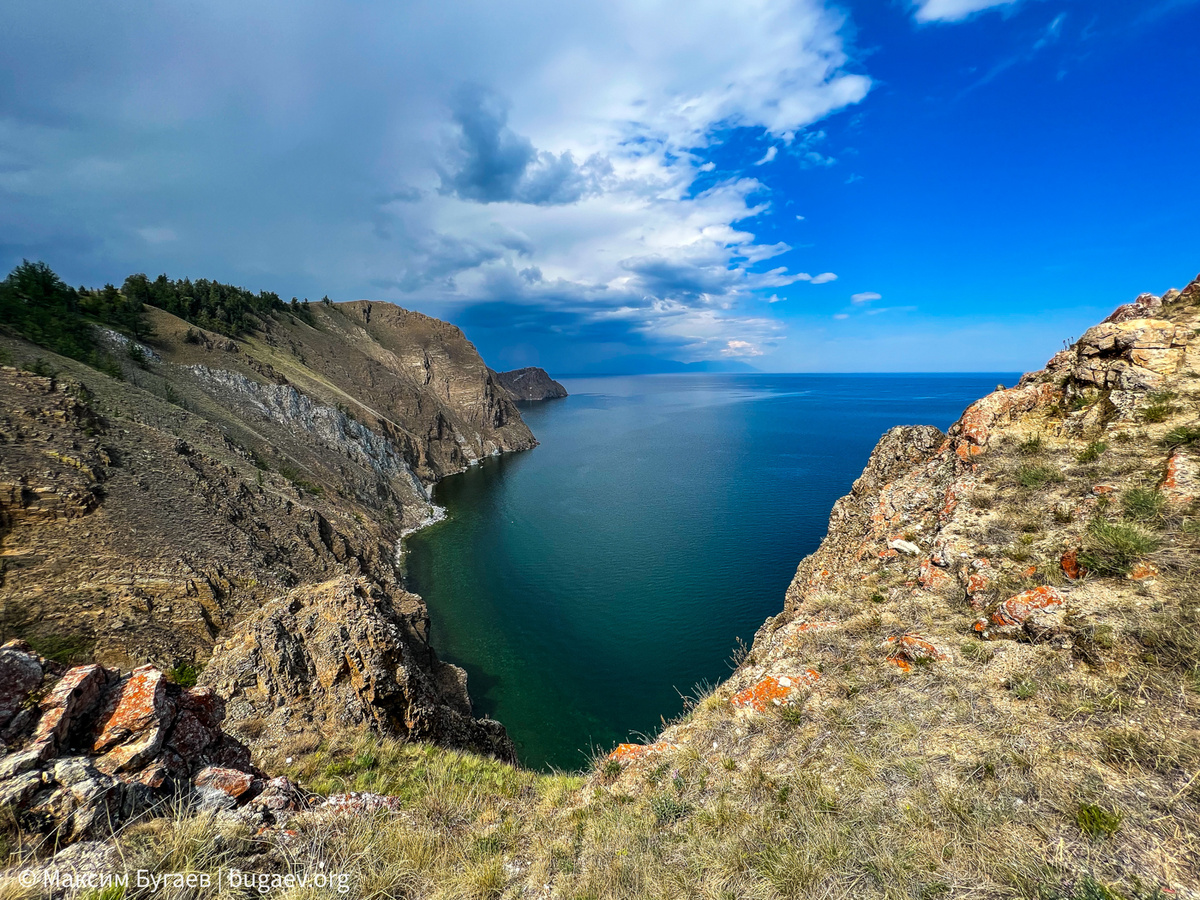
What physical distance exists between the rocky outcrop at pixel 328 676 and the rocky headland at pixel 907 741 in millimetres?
88

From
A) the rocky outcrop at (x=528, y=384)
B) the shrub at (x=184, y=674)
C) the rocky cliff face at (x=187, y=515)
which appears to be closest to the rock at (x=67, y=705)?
the rocky cliff face at (x=187, y=515)

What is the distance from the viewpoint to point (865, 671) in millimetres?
7230

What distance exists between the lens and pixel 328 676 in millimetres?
11203

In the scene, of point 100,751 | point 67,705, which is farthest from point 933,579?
point 67,705

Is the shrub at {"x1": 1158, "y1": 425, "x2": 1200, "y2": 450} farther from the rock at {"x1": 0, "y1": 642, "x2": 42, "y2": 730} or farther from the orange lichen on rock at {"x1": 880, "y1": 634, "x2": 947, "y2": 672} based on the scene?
the rock at {"x1": 0, "y1": 642, "x2": 42, "y2": 730}

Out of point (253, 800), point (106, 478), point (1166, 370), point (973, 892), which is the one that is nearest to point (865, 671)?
point (973, 892)

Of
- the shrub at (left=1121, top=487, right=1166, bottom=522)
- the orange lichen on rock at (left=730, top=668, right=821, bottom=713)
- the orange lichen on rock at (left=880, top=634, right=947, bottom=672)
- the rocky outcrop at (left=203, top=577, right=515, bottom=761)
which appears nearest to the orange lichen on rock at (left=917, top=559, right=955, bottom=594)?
the orange lichen on rock at (left=880, top=634, right=947, bottom=672)

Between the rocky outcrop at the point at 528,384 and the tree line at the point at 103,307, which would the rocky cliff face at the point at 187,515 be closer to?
the tree line at the point at 103,307

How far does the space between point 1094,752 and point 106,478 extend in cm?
2787

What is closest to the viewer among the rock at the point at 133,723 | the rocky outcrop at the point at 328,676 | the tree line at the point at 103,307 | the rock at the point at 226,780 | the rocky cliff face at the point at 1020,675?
the rocky cliff face at the point at 1020,675

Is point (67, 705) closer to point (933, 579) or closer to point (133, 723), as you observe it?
point (133, 723)

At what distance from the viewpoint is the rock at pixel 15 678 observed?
4.85 metres

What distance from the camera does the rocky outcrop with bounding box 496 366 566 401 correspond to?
185000mm

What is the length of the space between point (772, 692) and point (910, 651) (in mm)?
2334
